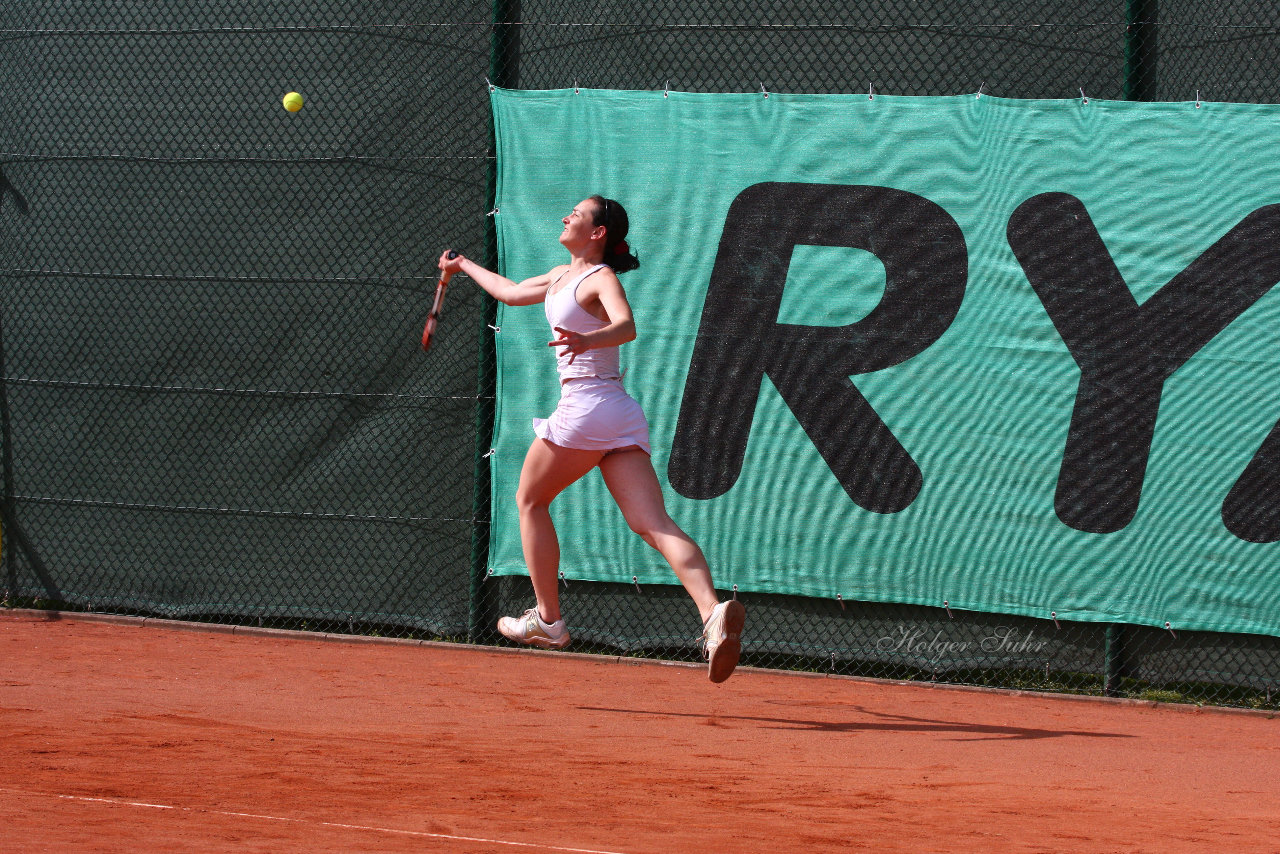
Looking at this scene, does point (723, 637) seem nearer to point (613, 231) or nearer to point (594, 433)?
point (594, 433)

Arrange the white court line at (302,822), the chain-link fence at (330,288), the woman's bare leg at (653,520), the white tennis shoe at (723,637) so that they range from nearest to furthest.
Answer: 1. the white court line at (302,822)
2. the white tennis shoe at (723,637)
3. the woman's bare leg at (653,520)
4. the chain-link fence at (330,288)

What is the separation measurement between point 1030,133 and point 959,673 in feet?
8.24

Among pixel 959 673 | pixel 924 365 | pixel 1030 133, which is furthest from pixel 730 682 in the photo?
pixel 1030 133

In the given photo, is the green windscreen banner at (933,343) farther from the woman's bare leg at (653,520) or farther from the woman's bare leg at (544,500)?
the woman's bare leg at (653,520)

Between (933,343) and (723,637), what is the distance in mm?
2265

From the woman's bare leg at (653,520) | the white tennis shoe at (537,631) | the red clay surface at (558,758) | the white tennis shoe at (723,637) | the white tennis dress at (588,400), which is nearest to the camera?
the red clay surface at (558,758)

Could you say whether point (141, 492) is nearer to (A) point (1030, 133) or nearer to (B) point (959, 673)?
(B) point (959, 673)

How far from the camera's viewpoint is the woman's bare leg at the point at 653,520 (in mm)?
4281

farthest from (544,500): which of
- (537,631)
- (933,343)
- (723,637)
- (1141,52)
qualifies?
(1141,52)

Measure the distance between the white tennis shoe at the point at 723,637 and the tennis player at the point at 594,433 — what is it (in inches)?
2.7

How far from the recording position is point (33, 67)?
22.3 feet

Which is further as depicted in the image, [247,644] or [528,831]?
[247,644]

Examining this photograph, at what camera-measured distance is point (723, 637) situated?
13.5 ft

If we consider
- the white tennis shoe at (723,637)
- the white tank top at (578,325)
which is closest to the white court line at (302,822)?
the white tennis shoe at (723,637)
